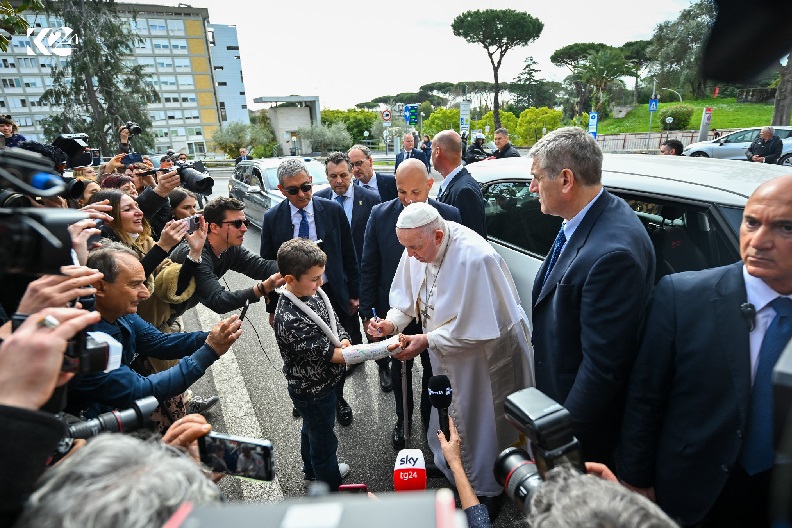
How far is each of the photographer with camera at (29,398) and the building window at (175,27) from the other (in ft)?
260

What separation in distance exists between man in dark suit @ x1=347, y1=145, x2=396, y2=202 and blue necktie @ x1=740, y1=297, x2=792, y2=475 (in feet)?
14.5

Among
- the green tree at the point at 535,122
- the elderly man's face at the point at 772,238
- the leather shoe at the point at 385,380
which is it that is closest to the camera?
the elderly man's face at the point at 772,238

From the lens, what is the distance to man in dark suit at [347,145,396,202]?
562 centimetres

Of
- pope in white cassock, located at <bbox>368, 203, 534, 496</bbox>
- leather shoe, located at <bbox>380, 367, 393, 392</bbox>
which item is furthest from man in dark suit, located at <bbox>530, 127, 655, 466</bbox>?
leather shoe, located at <bbox>380, 367, 393, 392</bbox>

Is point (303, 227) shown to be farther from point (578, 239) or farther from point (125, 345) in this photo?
point (578, 239)

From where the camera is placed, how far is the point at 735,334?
142 cm

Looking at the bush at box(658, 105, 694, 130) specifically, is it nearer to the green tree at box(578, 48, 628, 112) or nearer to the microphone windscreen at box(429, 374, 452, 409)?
the green tree at box(578, 48, 628, 112)

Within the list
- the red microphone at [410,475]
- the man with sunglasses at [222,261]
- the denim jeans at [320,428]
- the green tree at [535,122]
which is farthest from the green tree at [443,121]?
the red microphone at [410,475]

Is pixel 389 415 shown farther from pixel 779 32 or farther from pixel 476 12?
pixel 476 12

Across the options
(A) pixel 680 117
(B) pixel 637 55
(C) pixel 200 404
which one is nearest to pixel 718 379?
(C) pixel 200 404

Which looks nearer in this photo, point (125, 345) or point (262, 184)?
point (125, 345)

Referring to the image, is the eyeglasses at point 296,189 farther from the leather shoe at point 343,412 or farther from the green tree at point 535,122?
the green tree at point 535,122

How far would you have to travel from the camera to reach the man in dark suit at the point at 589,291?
1.68 metres

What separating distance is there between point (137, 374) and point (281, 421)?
1619mm
